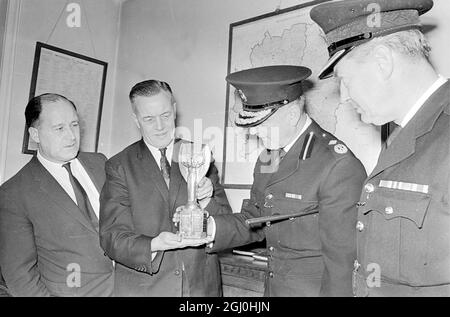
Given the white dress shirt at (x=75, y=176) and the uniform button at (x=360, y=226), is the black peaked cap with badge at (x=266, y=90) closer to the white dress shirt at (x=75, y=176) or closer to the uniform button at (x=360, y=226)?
the uniform button at (x=360, y=226)

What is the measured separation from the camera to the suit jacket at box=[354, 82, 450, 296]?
0.90 metres

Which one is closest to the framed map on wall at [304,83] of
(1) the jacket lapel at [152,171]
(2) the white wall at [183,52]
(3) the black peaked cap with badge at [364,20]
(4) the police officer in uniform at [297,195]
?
(2) the white wall at [183,52]

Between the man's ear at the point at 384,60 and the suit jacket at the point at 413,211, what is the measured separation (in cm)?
12

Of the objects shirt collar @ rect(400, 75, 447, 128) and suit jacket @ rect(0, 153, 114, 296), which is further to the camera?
suit jacket @ rect(0, 153, 114, 296)

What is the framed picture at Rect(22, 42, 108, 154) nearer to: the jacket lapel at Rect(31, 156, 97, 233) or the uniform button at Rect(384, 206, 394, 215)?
the jacket lapel at Rect(31, 156, 97, 233)

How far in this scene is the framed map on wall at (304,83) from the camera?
6.63ft

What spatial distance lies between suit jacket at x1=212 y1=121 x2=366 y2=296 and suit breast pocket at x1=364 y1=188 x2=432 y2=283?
0.15m

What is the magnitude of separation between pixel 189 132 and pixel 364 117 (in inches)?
75.8

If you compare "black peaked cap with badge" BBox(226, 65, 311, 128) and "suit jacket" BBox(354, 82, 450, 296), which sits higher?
"black peaked cap with badge" BBox(226, 65, 311, 128)

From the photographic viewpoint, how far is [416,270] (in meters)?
0.92

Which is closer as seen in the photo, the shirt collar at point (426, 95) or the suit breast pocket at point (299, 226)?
the shirt collar at point (426, 95)

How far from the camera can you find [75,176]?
165 centimetres

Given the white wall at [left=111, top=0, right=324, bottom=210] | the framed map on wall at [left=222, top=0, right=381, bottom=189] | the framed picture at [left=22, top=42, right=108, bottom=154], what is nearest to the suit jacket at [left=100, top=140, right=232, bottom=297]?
the framed map on wall at [left=222, top=0, right=381, bottom=189]
